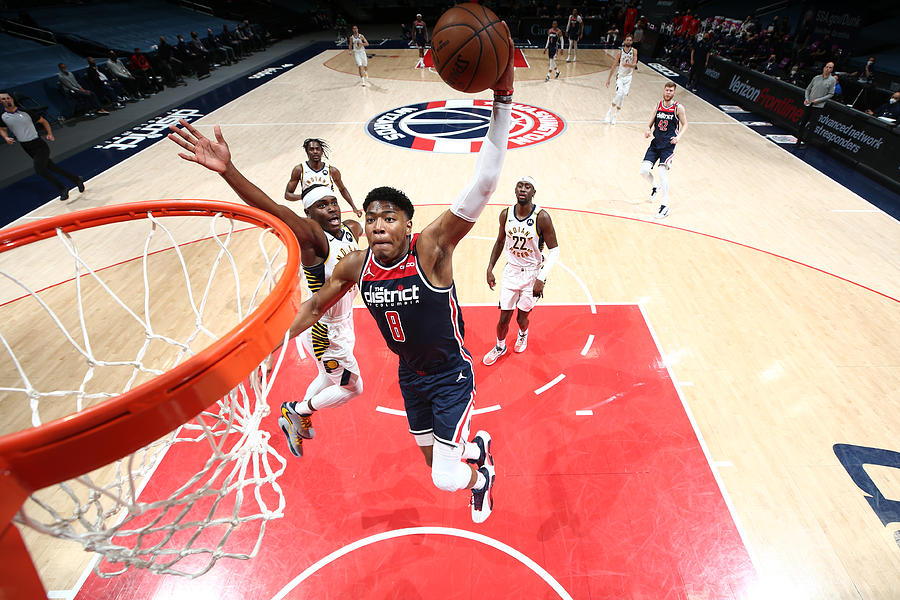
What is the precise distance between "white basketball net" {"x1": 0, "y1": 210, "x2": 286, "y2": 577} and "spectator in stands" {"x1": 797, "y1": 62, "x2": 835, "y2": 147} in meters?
11.7

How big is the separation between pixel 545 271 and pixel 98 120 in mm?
14589

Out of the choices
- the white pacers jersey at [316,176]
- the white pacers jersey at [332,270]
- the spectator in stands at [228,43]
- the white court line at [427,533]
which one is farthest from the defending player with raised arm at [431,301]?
the spectator in stands at [228,43]

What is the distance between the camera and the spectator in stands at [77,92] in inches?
494

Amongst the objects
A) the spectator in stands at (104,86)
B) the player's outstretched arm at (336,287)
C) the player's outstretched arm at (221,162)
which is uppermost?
the player's outstretched arm at (221,162)

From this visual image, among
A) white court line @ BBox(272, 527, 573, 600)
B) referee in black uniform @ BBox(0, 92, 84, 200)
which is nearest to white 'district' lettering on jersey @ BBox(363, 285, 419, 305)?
white court line @ BBox(272, 527, 573, 600)

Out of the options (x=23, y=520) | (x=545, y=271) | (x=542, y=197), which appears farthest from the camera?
(x=542, y=197)

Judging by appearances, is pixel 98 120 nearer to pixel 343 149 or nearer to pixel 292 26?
pixel 343 149

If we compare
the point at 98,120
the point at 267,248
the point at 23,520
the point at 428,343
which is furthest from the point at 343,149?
the point at 23,520

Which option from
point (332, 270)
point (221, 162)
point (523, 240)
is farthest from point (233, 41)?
point (221, 162)

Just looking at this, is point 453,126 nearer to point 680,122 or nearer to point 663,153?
point 663,153

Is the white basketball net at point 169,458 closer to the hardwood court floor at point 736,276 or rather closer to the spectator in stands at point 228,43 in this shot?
the hardwood court floor at point 736,276

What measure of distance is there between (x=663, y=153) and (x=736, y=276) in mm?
2389

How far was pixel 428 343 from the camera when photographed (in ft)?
9.30

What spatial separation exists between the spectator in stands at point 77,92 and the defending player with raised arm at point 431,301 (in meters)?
14.5
